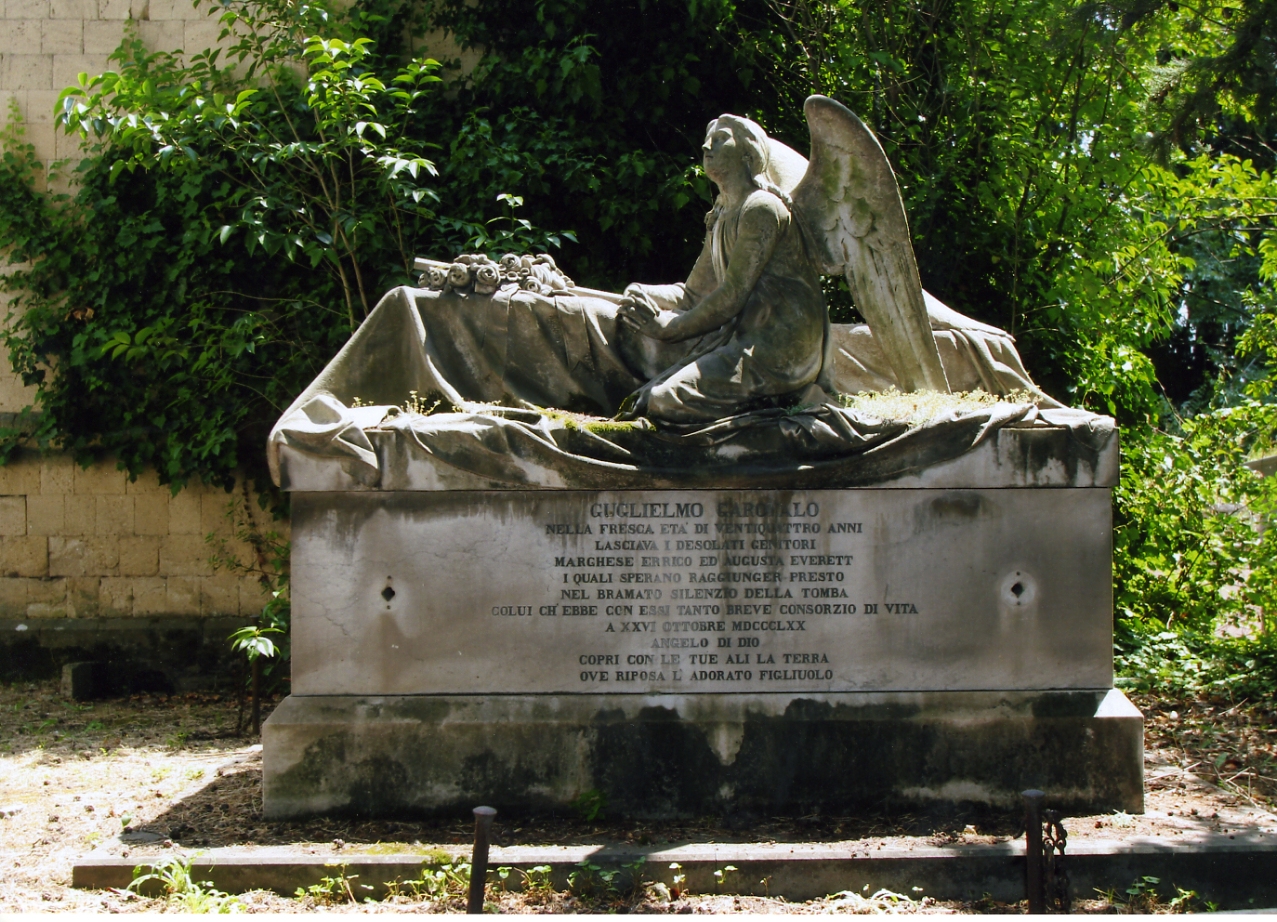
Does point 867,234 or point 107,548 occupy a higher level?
point 867,234

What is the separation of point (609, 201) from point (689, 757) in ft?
A: 15.6

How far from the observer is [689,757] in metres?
5.19

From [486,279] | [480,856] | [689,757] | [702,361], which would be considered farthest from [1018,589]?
[486,279]

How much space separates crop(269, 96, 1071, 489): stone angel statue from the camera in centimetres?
523

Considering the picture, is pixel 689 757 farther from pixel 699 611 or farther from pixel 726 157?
pixel 726 157

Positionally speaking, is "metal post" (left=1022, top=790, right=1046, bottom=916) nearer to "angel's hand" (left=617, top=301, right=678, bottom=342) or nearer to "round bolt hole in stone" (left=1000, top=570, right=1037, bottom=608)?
"round bolt hole in stone" (left=1000, top=570, right=1037, bottom=608)

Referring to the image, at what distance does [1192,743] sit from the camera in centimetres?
668

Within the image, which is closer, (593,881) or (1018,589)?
(593,881)

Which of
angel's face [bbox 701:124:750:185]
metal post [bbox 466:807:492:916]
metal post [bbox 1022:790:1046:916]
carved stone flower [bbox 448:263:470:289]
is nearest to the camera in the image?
metal post [bbox 466:807:492:916]

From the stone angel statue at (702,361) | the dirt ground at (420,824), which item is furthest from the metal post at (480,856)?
the stone angel statue at (702,361)

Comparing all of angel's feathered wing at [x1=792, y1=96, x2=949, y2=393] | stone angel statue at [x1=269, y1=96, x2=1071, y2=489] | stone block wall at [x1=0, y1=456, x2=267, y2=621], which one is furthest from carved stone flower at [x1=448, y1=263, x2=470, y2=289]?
stone block wall at [x1=0, y1=456, x2=267, y2=621]

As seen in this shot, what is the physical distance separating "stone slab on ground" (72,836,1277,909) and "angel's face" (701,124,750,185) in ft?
9.93

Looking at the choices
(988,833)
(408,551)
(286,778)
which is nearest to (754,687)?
(988,833)

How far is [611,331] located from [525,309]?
0.43m
